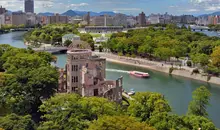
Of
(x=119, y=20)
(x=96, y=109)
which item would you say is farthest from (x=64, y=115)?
(x=119, y=20)

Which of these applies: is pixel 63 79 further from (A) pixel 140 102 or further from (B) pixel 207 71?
(B) pixel 207 71

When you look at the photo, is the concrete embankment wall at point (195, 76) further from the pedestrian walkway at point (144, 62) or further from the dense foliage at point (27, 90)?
the dense foliage at point (27, 90)

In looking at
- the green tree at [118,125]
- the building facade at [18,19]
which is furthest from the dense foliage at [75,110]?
the building facade at [18,19]

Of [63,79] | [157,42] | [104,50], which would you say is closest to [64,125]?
[63,79]

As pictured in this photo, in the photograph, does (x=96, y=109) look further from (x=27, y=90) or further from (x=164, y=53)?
(x=164, y=53)

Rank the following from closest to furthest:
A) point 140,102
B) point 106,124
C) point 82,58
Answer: point 106,124
point 140,102
point 82,58

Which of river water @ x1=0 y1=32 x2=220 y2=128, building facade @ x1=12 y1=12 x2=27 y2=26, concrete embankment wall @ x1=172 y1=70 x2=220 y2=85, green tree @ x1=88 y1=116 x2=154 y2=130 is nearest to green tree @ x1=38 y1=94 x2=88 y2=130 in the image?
green tree @ x1=88 y1=116 x2=154 y2=130

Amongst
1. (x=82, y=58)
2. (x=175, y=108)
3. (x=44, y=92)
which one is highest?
(x=82, y=58)

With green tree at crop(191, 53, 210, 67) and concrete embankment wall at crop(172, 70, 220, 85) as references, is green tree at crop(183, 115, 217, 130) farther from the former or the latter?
green tree at crop(191, 53, 210, 67)
